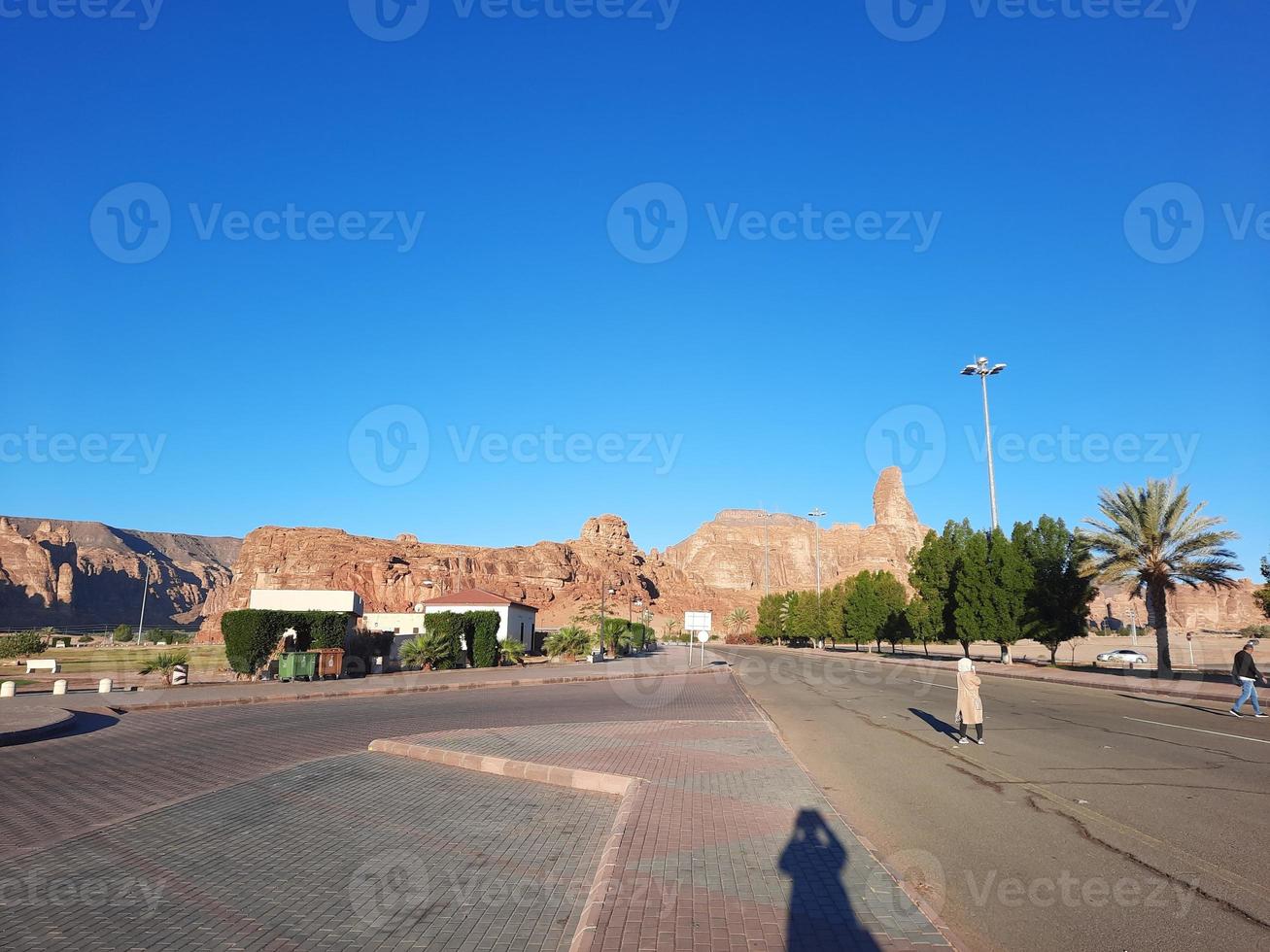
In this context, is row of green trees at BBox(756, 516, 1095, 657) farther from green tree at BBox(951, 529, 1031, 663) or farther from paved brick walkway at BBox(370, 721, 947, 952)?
paved brick walkway at BBox(370, 721, 947, 952)

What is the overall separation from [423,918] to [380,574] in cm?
15009

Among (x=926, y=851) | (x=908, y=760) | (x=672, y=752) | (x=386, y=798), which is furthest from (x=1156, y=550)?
(x=386, y=798)

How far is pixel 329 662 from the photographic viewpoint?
94.1 ft

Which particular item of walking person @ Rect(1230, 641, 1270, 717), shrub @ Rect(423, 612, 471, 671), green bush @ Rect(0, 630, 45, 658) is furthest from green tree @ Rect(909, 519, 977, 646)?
green bush @ Rect(0, 630, 45, 658)

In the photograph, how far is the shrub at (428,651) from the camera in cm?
3388

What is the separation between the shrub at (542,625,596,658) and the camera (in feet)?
162

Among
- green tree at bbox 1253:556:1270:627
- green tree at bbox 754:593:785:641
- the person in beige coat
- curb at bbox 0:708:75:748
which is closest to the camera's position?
the person in beige coat

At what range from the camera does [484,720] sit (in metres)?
16.7

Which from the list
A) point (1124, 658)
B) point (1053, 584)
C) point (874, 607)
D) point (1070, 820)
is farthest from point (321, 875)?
point (874, 607)

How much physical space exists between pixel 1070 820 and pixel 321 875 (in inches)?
273

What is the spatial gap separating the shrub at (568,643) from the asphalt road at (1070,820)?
33958mm

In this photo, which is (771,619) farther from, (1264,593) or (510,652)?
(1264,593)

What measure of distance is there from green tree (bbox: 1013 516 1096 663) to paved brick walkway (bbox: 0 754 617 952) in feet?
115

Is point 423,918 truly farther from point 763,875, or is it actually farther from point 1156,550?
point 1156,550
